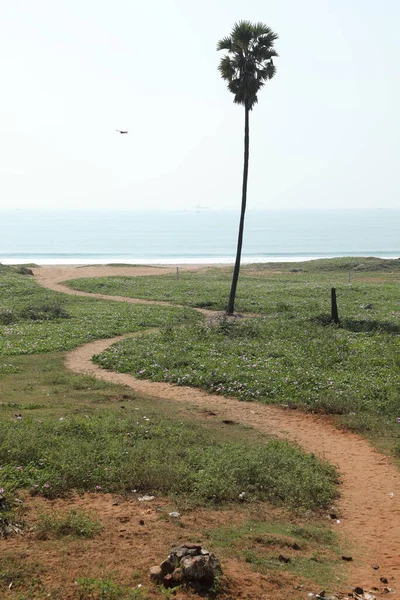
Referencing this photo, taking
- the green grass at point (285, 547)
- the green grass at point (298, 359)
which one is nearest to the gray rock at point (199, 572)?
the green grass at point (285, 547)

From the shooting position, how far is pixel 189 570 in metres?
7.54

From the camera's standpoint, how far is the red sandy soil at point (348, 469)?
29.1ft

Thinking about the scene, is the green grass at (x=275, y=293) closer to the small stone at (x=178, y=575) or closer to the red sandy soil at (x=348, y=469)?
the red sandy soil at (x=348, y=469)

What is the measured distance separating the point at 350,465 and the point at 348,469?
0.78ft

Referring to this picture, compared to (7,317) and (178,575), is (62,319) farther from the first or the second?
(178,575)

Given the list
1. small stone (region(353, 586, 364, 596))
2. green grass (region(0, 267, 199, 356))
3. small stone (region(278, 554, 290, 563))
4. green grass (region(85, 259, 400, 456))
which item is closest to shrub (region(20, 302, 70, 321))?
green grass (region(0, 267, 199, 356))

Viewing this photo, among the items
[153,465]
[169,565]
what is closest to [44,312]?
[153,465]

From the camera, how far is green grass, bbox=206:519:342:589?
829 centimetres

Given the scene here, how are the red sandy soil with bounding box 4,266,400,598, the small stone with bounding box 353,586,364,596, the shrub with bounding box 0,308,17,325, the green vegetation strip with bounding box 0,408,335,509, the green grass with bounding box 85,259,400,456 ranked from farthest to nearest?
the shrub with bounding box 0,308,17,325 → the green grass with bounding box 85,259,400,456 → the green vegetation strip with bounding box 0,408,335,509 → the red sandy soil with bounding box 4,266,400,598 → the small stone with bounding box 353,586,364,596

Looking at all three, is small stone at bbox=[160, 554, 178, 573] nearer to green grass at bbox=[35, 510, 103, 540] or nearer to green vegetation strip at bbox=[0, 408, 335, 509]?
green grass at bbox=[35, 510, 103, 540]

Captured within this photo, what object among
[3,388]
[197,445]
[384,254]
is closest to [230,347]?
[3,388]

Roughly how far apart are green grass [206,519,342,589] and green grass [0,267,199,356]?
12.7 meters

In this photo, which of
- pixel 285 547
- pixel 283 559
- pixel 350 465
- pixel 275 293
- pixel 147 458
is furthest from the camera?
pixel 275 293

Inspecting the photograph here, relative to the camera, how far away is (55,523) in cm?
914
